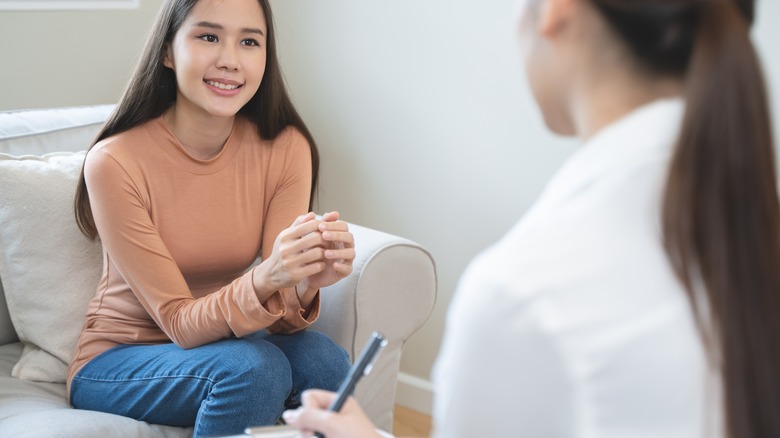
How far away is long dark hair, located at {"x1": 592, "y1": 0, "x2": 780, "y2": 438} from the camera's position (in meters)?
0.66

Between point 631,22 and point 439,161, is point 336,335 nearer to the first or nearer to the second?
point 439,161

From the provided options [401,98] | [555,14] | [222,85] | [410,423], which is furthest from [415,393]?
[555,14]

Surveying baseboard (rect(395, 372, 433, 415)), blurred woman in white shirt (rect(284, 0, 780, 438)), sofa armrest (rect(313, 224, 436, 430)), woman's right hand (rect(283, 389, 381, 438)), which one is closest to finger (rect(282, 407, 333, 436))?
woman's right hand (rect(283, 389, 381, 438))

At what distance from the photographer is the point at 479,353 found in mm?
654

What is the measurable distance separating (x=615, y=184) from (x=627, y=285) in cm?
8

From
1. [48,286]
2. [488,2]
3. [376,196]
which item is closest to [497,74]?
[488,2]

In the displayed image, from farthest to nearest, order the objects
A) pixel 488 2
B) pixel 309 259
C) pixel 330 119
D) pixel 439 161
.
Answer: pixel 330 119 < pixel 439 161 < pixel 488 2 < pixel 309 259

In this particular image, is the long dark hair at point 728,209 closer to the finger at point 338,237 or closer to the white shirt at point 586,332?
the white shirt at point 586,332

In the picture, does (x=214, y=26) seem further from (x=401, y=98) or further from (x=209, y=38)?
(x=401, y=98)

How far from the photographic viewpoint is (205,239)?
1.84m

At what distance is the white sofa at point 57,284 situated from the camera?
5.90 feet

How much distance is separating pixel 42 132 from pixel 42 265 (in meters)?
0.36

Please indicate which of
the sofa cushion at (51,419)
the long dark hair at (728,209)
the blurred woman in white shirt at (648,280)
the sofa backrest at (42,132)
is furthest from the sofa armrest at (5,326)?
the long dark hair at (728,209)

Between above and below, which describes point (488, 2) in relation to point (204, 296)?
above
